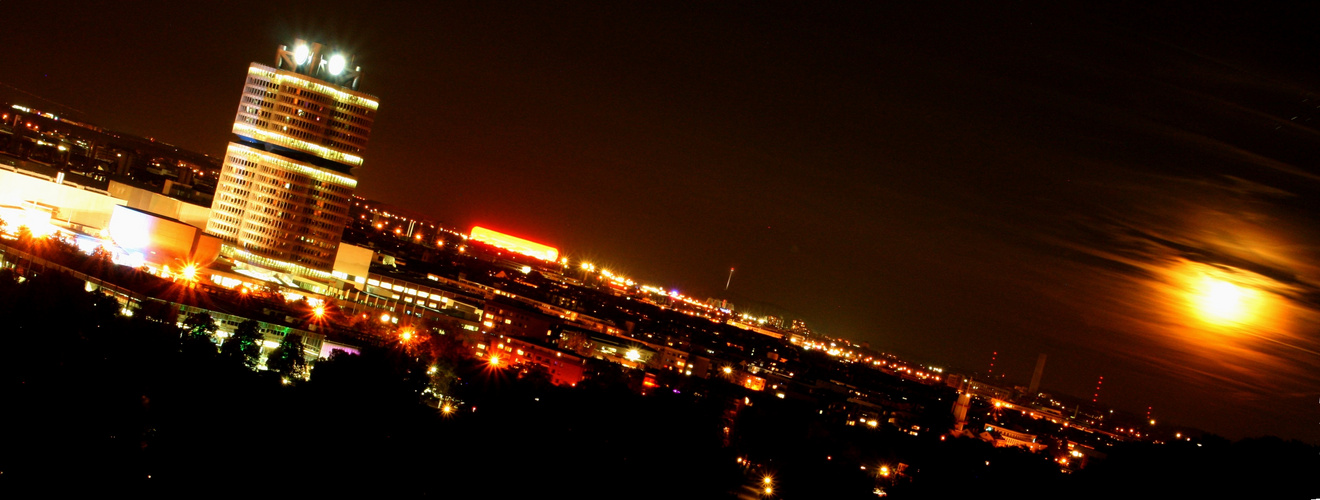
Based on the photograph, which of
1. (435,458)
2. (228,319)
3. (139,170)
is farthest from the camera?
(139,170)

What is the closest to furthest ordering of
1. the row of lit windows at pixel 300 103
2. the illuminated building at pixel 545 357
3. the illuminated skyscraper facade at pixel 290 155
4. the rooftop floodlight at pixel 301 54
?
the illuminated building at pixel 545 357 → the row of lit windows at pixel 300 103 → the illuminated skyscraper facade at pixel 290 155 → the rooftop floodlight at pixel 301 54

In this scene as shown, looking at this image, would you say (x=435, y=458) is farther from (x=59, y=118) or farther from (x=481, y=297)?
(x=59, y=118)

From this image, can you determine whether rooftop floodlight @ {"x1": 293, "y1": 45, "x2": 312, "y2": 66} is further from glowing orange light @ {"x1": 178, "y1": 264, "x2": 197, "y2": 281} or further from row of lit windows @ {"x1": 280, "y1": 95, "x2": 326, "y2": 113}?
glowing orange light @ {"x1": 178, "y1": 264, "x2": 197, "y2": 281}

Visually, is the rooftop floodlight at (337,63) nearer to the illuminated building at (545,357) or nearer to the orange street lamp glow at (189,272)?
the orange street lamp glow at (189,272)

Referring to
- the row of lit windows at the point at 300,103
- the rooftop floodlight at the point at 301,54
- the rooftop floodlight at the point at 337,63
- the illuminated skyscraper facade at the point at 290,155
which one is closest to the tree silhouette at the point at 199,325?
the illuminated skyscraper facade at the point at 290,155

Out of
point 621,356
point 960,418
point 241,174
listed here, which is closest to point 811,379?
point 960,418

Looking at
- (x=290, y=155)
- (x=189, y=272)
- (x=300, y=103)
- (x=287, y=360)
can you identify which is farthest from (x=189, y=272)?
(x=287, y=360)
